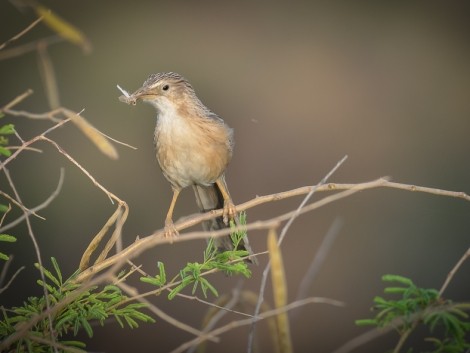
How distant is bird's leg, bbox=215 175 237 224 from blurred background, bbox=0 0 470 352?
9.26 feet

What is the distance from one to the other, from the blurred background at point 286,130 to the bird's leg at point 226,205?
9.26ft

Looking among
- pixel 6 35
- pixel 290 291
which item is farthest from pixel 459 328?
pixel 6 35

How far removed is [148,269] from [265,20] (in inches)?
158

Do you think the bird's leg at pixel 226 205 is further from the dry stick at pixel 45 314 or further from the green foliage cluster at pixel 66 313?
the dry stick at pixel 45 314

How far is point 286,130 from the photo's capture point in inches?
326

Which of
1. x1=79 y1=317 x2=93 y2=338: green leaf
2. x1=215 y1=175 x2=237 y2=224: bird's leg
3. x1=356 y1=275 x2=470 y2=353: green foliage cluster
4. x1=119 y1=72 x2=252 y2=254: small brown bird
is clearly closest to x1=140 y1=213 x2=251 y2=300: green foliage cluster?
x1=79 y1=317 x2=93 y2=338: green leaf

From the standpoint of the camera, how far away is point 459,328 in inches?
64.4

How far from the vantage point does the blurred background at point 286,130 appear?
6.72 meters

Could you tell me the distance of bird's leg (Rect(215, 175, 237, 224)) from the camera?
3.02 metres

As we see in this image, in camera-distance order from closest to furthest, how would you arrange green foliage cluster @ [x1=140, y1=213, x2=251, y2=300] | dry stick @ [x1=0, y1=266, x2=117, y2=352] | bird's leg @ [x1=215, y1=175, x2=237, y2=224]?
1. dry stick @ [x1=0, y1=266, x2=117, y2=352]
2. green foliage cluster @ [x1=140, y1=213, x2=251, y2=300]
3. bird's leg @ [x1=215, y1=175, x2=237, y2=224]

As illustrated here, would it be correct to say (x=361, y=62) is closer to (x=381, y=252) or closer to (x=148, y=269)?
(x=381, y=252)

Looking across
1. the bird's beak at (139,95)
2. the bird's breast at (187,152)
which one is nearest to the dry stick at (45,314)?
the bird's beak at (139,95)

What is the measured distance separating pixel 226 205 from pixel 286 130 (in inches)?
204

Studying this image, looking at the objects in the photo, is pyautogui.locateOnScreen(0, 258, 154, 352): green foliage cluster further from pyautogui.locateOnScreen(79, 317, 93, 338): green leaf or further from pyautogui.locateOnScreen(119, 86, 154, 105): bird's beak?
pyautogui.locateOnScreen(119, 86, 154, 105): bird's beak
